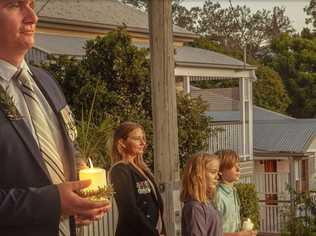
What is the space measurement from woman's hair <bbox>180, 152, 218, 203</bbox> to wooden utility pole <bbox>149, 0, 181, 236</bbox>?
98 cm

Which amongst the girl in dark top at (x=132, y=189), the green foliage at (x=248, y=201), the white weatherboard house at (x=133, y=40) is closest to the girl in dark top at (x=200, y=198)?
the girl in dark top at (x=132, y=189)

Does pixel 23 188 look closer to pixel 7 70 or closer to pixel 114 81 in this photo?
pixel 7 70

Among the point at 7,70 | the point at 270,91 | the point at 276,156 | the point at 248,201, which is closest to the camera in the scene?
the point at 7,70

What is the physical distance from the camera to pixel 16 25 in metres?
2.17

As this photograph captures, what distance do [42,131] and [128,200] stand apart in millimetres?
3270

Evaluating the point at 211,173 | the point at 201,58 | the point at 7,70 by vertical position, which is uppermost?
the point at 201,58

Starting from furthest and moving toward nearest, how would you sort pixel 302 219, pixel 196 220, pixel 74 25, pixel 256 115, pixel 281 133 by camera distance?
pixel 256 115 < pixel 281 133 < pixel 74 25 < pixel 302 219 < pixel 196 220

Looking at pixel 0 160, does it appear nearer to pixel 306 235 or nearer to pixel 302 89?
pixel 306 235

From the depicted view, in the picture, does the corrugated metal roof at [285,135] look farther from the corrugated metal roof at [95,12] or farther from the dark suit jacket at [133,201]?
the dark suit jacket at [133,201]

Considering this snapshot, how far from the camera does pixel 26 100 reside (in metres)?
2.29

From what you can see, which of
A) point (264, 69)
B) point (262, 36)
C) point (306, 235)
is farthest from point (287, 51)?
point (306, 235)

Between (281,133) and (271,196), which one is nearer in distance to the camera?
(271,196)

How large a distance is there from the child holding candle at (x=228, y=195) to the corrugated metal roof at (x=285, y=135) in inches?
741

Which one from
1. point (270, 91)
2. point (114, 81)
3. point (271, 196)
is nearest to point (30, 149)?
point (114, 81)
